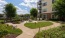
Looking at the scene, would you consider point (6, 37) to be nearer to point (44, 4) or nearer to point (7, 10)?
point (7, 10)

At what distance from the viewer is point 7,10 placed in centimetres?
5731

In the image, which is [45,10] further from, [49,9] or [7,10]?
[7,10]

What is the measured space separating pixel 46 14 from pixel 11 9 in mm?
18068

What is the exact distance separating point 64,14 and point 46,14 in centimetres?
2214

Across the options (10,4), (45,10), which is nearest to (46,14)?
(45,10)

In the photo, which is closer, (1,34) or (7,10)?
(1,34)

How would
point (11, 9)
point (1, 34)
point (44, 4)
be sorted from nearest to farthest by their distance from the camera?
1. point (1, 34)
2. point (11, 9)
3. point (44, 4)

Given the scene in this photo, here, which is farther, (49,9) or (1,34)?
(49,9)

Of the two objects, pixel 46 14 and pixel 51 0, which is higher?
pixel 51 0

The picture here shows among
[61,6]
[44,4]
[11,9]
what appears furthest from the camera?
[44,4]

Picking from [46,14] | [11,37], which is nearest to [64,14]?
[46,14]

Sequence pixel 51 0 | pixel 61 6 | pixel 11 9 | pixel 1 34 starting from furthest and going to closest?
1. pixel 51 0
2. pixel 11 9
3. pixel 61 6
4. pixel 1 34

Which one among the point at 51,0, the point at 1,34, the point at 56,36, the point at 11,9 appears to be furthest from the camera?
the point at 51,0

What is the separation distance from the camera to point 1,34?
61.2 ft
